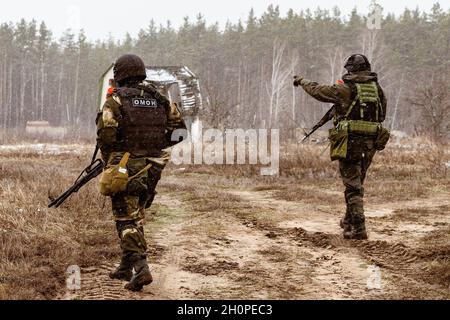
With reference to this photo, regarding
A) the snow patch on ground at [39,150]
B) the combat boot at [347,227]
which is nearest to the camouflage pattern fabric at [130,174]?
the combat boot at [347,227]

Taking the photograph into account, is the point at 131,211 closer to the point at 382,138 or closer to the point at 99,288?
the point at 99,288

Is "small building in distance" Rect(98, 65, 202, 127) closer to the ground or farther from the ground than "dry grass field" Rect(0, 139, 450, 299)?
farther from the ground

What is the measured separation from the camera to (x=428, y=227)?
265 inches

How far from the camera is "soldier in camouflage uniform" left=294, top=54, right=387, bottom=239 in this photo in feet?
19.4

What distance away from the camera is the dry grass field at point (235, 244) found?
4105mm

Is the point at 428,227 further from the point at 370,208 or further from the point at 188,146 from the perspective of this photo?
the point at 188,146

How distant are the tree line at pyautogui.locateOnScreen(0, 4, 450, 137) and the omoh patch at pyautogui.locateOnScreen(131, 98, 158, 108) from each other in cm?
3838

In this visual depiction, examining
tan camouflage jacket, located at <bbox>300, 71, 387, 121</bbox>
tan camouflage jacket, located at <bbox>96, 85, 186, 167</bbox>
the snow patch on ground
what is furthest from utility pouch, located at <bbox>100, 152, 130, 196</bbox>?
the snow patch on ground

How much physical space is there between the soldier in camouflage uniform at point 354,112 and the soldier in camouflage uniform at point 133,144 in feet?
7.78

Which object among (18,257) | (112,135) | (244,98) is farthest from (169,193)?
(244,98)

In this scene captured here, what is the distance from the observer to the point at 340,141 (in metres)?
6.03

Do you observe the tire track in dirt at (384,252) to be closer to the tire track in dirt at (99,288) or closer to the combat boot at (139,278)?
the combat boot at (139,278)

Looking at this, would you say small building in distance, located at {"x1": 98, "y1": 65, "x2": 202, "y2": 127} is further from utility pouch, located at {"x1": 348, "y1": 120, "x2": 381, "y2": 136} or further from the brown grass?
utility pouch, located at {"x1": 348, "y1": 120, "x2": 381, "y2": 136}
